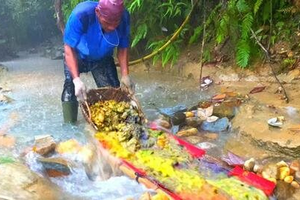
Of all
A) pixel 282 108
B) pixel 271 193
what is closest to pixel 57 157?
pixel 271 193

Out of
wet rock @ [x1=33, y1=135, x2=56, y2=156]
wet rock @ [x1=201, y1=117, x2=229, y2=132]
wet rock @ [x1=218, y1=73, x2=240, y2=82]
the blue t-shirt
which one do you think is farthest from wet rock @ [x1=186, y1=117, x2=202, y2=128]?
wet rock @ [x1=33, y1=135, x2=56, y2=156]

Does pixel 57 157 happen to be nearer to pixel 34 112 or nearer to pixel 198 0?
pixel 34 112

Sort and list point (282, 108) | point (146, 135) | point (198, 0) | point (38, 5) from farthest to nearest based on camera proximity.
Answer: point (38, 5) → point (198, 0) → point (282, 108) → point (146, 135)

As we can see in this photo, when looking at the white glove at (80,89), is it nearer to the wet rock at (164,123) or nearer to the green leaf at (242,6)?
the wet rock at (164,123)

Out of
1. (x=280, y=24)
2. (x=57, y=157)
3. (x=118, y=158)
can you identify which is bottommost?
(x=57, y=157)

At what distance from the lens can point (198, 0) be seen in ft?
23.5

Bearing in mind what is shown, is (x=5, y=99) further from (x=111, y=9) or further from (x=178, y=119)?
(x=111, y=9)

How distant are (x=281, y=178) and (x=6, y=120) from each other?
412 centimetres

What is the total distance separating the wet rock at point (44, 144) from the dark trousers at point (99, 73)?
0.53 m

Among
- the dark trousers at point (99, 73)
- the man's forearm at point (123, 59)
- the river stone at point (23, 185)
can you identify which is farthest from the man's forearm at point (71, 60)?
the river stone at point (23, 185)

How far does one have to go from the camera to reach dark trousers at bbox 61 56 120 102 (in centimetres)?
476

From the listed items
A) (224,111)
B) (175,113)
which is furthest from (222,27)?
(175,113)

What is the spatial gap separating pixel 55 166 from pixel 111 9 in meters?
1.82

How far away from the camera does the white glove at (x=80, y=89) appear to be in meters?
4.16
